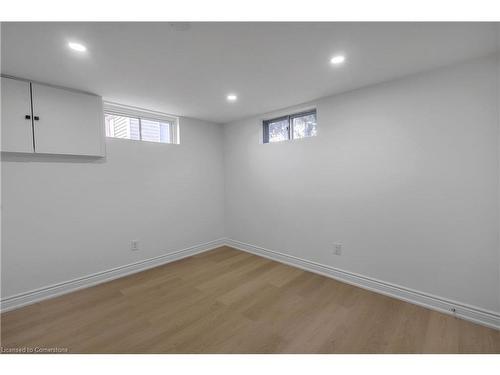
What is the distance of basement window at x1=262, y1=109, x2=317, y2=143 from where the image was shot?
3121 mm

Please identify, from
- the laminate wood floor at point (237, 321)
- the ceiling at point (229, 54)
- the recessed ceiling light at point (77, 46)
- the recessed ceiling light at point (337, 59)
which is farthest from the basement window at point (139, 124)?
the recessed ceiling light at point (337, 59)

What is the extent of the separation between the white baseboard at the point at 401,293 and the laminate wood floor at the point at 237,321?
0.27ft

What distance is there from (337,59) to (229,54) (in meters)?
0.93

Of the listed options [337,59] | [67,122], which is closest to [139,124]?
[67,122]

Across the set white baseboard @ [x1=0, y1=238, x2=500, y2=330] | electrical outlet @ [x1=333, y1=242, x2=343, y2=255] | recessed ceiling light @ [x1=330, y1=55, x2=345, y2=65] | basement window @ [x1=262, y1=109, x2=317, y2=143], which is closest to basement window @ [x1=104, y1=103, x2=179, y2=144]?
basement window @ [x1=262, y1=109, x2=317, y2=143]

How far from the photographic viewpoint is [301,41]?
1614mm

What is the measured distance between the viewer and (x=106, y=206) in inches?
111

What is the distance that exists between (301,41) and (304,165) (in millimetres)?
1700

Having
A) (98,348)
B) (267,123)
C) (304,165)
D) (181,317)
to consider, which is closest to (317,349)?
(181,317)

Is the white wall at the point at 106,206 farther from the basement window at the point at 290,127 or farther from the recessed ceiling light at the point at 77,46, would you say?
the recessed ceiling light at the point at 77,46

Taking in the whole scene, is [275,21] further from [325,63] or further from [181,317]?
[181,317]

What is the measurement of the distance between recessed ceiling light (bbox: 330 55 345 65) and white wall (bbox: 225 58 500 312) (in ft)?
2.53

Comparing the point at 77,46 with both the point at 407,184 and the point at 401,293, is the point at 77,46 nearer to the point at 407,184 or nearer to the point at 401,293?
the point at 407,184

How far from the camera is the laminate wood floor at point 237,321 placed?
66.9 inches
